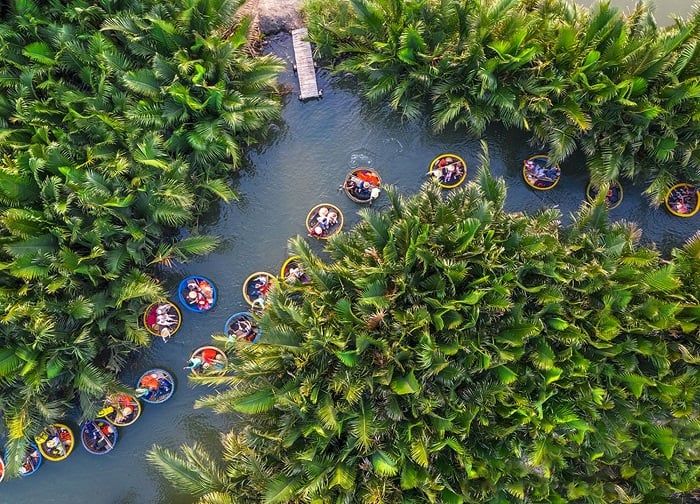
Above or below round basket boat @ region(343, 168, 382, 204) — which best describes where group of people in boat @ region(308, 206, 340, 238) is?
below

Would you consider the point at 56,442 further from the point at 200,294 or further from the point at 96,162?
the point at 96,162

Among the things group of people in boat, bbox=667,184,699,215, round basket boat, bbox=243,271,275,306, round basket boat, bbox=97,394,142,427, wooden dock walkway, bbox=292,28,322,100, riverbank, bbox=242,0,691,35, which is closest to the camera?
round basket boat, bbox=97,394,142,427

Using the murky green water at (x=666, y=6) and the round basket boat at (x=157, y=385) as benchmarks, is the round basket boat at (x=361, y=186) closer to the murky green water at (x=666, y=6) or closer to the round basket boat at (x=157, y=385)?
the round basket boat at (x=157, y=385)

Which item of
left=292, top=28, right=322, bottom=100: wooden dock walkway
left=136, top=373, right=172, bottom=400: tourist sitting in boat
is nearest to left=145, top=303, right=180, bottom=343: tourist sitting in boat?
left=136, top=373, right=172, bottom=400: tourist sitting in boat

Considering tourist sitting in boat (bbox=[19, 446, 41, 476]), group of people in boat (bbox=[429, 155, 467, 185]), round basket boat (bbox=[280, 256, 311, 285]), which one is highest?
group of people in boat (bbox=[429, 155, 467, 185])

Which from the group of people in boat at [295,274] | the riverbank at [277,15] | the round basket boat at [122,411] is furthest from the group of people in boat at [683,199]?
the round basket boat at [122,411]

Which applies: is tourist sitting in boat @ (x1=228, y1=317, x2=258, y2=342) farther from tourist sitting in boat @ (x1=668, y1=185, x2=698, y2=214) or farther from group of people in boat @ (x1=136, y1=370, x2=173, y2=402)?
tourist sitting in boat @ (x1=668, y1=185, x2=698, y2=214)

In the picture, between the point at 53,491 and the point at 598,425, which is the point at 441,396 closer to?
the point at 598,425
